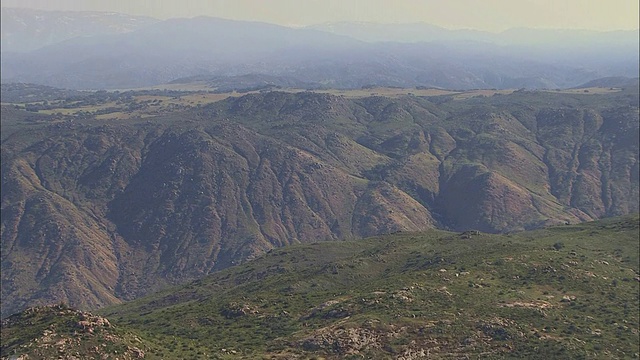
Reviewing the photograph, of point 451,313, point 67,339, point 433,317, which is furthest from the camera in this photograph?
point 451,313

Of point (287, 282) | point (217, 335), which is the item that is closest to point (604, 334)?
point (217, 335)

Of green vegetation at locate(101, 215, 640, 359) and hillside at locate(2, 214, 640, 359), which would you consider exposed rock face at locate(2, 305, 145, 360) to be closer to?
hillside at locate(2, 214, 640, 359)

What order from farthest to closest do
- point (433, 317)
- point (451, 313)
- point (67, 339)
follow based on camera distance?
point (451, 313), point (433, 317), point (67, 339)

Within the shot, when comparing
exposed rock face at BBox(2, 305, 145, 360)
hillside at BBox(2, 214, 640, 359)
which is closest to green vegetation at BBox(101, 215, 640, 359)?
hillside at BBox(2, 214, 640, 359)

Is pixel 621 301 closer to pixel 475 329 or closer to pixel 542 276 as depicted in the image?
pixel 542 276

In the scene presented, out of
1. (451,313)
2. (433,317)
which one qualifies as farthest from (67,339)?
(451,313)

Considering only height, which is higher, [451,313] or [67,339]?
[67,339]

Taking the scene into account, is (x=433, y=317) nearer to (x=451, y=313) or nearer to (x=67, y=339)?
(x=451, y=313)

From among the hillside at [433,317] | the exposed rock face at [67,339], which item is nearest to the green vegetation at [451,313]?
the hillside at [433,317]
